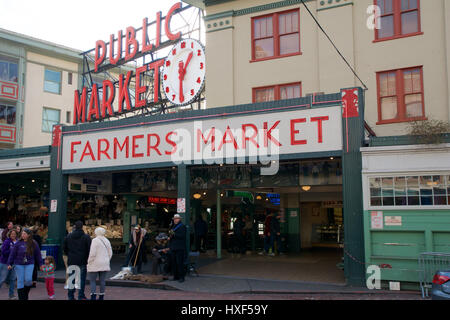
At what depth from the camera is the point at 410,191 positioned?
12750mm

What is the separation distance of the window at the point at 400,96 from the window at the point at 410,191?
14.3 feet

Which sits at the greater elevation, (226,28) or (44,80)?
(44,80)

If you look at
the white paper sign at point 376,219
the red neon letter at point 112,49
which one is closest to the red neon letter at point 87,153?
the red neon letter at point 112,49

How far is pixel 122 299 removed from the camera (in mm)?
11914

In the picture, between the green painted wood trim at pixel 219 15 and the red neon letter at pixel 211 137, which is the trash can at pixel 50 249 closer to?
the red neon letter at pixel 211 137

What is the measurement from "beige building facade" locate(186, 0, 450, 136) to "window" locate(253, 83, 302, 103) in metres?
0.15

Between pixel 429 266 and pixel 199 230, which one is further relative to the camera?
pixel 199 230

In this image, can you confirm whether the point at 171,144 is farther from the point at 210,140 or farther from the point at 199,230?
the point at 199,230

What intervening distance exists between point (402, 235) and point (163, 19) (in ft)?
55.3

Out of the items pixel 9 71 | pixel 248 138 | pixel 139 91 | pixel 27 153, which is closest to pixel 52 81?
pixel 9 71

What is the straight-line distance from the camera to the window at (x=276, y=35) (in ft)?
62.5

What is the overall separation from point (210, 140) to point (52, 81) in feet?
85.7
